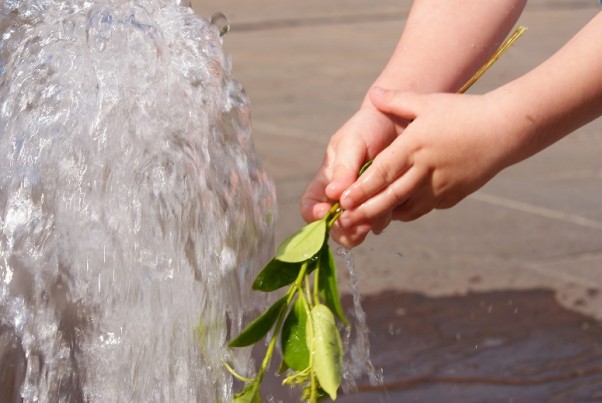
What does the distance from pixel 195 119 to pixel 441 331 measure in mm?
1384

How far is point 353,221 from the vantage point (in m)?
2.13

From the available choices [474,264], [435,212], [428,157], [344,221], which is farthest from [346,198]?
[435,212]

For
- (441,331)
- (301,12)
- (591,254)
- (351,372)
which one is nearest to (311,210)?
(351,372)

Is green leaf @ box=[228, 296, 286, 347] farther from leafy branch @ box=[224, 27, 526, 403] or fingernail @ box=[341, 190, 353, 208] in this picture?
fingernail @ box=[341, 190, 353, 208]

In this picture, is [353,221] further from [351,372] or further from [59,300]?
[351,372]

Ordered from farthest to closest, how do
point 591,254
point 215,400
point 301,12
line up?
1. point 301,12
2. point 591,254
3. point 215,400

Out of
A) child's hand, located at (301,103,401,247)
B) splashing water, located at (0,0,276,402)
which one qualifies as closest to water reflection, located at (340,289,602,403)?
splashing water, located at (0,0,276,402)

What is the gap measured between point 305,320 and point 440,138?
0.41 m

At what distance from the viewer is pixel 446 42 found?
2.42m

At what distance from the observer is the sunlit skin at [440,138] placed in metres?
2.12

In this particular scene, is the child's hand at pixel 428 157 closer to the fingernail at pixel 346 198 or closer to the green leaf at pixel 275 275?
the fingernail at pixel 346 198

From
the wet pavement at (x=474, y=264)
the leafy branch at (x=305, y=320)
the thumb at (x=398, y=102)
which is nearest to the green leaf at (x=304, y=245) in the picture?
the leafy branch at (x=305, y=320)

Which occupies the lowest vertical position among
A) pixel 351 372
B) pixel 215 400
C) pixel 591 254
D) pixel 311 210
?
pixel 591 254

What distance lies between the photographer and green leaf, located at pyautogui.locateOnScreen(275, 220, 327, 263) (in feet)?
6.60
